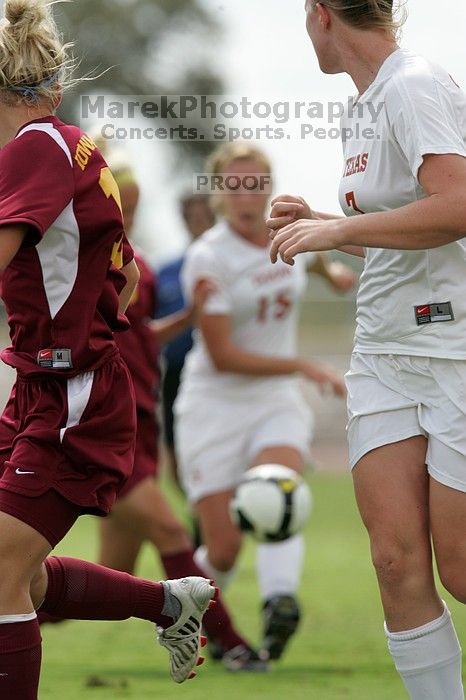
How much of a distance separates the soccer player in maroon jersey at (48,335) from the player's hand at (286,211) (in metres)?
0.45

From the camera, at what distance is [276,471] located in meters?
6.61

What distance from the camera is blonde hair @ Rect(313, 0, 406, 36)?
3.99m

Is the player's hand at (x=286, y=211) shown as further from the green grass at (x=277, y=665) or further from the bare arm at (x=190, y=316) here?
the bare arm at (x=190, y=316)

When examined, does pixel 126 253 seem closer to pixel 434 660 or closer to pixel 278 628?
pixel 434 660

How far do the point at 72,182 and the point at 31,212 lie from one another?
19cm

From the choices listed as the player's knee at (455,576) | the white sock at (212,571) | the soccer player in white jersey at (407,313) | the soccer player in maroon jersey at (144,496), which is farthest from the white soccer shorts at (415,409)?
the white sock at (212,571)

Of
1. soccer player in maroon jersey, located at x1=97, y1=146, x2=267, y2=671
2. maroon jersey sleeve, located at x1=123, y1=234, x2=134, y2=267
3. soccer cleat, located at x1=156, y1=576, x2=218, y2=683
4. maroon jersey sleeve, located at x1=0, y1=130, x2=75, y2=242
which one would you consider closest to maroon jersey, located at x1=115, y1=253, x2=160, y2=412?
soccer player in maroon jersey, located at x1=97, y1=146, x2=267, y2=671

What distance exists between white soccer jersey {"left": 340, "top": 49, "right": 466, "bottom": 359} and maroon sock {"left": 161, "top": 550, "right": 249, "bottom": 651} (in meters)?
2.11

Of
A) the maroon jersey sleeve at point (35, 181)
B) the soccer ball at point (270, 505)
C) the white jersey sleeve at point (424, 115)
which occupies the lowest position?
the soccer ball at point (270, 505)

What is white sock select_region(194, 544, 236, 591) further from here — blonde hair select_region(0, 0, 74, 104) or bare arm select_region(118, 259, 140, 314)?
blonde hair select_region(0, 0, 74, 104)

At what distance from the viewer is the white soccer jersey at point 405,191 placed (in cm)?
376

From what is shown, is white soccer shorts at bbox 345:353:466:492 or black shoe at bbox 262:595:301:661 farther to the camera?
black shoe at bbox 262:595:301:661

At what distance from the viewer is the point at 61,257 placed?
3.81 m

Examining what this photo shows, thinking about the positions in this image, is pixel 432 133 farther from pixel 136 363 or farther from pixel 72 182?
pixel 136 363
